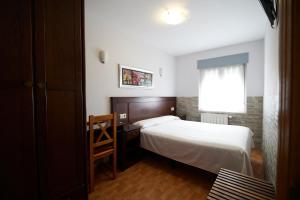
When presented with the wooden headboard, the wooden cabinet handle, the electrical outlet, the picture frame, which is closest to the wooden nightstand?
the electrical outlet

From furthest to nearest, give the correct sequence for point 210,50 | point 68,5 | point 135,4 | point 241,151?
point 210,50 < point 135,4 < point 241,151 < point 68,5

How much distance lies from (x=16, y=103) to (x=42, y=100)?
0.13 metres

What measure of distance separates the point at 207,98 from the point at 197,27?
81.7 inches

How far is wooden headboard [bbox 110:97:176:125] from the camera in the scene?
2.69m

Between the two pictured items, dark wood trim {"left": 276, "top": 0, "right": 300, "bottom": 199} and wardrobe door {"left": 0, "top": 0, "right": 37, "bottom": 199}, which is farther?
wardrobe door {"left": 0, "top": 0, "right": 37, "bottom": 199}

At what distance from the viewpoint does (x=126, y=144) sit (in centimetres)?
235


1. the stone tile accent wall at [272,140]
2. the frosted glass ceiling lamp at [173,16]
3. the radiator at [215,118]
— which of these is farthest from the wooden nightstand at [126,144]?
the radiator at [215,118]

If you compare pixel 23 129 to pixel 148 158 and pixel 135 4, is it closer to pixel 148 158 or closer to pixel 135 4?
pixel 135 4

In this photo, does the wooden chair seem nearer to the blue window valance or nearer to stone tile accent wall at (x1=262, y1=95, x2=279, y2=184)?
stone tile accent wall at (x1=262, y1=95, x2=279, y2=184)

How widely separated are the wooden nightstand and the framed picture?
3.10ft

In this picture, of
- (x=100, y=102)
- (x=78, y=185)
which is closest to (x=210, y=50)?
(x=100, y=102)

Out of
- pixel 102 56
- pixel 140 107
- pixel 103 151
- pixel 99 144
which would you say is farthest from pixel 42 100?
pixel 140 107

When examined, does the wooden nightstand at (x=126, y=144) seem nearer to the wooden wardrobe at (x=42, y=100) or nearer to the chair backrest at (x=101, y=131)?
the chair backrest at (x=101, y=131)

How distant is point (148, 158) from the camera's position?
2.77 m
